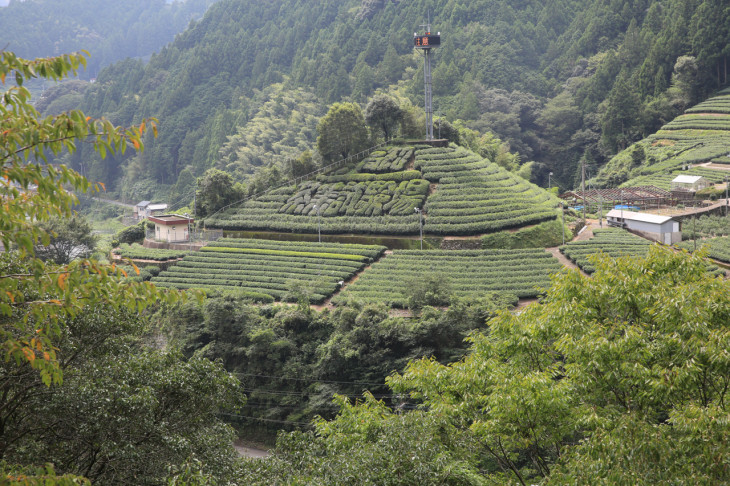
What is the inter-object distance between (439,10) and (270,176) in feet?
189

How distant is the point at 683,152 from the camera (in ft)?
182

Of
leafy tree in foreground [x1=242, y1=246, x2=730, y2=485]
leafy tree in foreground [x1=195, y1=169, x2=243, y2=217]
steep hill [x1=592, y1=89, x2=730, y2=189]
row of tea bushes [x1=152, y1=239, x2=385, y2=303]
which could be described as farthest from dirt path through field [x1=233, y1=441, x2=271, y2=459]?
steep hill [x1=592, y1=89, x2=730, y2=189]

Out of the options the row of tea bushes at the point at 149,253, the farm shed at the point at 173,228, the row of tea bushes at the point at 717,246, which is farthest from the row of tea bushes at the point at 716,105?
the row of tea bushes at the point at 149,253

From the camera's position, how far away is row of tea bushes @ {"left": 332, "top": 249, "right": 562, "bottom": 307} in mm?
30328

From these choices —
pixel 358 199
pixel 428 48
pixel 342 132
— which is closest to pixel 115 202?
pixel 342 132

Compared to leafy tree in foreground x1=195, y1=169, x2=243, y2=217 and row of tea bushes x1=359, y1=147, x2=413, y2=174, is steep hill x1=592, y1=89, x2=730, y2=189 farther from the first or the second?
leafy tree in foreground x1=195, y1=169, x2=243, y2=217

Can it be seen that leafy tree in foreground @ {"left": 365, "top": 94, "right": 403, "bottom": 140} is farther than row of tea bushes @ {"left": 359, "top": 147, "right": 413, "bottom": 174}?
Yes

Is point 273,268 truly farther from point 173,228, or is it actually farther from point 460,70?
point 460,70

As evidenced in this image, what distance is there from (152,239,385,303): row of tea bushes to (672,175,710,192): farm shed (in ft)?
77.9

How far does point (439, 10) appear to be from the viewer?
93.2 meters

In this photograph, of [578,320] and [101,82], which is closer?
[578,320]

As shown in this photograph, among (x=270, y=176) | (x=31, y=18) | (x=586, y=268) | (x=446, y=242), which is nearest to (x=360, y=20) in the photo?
(x=270, y=176)

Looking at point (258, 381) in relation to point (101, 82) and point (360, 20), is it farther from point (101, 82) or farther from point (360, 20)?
point (101, 82)

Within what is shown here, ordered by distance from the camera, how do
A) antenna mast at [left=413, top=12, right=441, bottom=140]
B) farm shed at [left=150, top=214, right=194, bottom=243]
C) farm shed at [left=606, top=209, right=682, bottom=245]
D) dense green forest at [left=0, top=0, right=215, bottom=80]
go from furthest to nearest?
dense green forest at [left=0, top=0, right=215, bottom=80]
antenna mast at [left=413, top=12, right=441, bottom=140]
farm shed at [left=150, top=214, right=194, bottom=243]
farm shed at [left=606, top=209, right=682, bottom=245]
